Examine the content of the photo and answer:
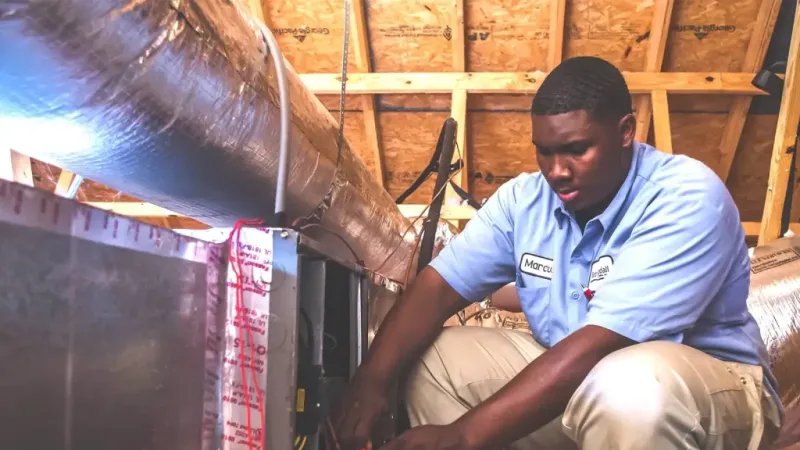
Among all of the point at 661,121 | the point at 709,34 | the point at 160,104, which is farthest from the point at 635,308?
the point at 709,34

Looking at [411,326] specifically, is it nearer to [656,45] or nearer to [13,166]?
[13,166]

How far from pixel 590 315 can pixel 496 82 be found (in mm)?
2087

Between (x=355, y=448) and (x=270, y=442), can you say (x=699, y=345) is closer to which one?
(x=355, y=448)

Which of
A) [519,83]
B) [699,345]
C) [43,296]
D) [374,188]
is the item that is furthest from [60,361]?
[519,83]

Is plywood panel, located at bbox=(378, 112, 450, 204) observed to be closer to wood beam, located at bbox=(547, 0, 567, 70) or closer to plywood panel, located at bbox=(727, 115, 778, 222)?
wood beam, located at bbox=(547, 0, 567, 70)

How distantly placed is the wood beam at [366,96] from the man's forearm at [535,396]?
2.20 m

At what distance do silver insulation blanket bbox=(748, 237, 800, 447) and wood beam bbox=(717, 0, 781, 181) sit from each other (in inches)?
49.5

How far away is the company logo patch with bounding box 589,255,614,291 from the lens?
3.34 ft

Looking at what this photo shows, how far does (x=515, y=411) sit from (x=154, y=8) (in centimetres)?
67

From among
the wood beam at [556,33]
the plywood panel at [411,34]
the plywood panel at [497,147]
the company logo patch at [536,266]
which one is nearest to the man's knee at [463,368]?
the company logo patch at [536,266]

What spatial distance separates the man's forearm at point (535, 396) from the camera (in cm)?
87

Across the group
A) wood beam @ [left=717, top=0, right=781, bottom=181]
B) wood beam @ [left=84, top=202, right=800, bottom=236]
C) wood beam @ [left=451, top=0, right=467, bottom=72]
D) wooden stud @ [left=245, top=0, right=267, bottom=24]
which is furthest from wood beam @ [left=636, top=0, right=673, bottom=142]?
wooden stud @ [left=245, top=0, right=267, bottom=24]

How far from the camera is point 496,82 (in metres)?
2.86

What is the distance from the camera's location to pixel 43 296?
0.48 metres
